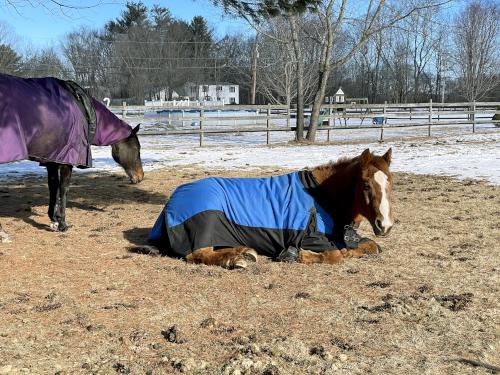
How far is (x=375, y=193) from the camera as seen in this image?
426 cm

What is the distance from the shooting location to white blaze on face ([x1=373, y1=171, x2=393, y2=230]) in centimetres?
417

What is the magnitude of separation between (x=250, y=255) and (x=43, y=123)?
2.55m

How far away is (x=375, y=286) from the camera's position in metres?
4.07

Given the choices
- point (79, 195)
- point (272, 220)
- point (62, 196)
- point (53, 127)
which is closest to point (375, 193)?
point (272, 220)

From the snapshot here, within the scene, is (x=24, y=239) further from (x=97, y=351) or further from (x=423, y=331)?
(x=423, y=331)

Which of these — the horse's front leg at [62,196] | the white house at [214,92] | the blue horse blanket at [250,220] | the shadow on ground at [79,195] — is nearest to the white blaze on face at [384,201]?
the blue horse blanket at [250,220]

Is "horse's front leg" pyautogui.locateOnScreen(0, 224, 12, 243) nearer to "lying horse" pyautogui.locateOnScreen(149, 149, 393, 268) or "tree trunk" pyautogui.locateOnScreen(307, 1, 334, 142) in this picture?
"lying horse" pyautogui.locateOnScreen(149, 149, 393, 268)

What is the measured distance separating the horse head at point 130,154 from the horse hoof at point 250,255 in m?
2.95

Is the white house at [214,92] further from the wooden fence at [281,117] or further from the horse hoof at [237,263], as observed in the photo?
the horse hoof at [237,263]

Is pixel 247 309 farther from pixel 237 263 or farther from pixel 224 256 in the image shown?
pixel 224 256

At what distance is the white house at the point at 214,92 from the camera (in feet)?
215

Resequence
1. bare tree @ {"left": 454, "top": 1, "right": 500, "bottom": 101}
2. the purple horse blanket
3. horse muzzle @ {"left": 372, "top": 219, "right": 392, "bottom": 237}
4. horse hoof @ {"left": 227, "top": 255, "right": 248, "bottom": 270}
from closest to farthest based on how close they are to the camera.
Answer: horse muzzle @ {"left": 372, "top": 219, "right": 392, "bottom": 237}, horse hoof @ {"left": 227, "top": 255, "right": 248, "bottom": 270}, the purple horse blanket, bare tree @ {"left": 454, "top": 1, "right": 500, "bottom": 101}

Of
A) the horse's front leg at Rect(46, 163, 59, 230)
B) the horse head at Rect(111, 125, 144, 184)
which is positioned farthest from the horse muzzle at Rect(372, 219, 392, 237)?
the horse head at Rect(111, 125, 144, 184)

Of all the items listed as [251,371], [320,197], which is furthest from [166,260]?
[251,371]
